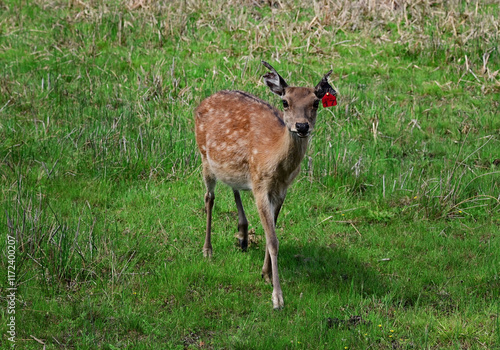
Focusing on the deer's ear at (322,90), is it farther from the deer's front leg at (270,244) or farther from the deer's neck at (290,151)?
the deer's front leg at (270,244)

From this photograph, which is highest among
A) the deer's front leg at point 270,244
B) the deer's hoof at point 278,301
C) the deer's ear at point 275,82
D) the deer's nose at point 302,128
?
the deer's ear at point 275,82

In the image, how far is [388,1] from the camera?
13.9 meters

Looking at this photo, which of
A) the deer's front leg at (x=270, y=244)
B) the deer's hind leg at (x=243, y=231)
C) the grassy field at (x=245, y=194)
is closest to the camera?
the grassy field at (x=245, y=194)

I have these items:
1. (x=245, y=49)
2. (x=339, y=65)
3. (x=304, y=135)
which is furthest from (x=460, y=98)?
(x=304, y=135)

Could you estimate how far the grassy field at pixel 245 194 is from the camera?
5.59 m

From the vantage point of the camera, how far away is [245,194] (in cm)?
855

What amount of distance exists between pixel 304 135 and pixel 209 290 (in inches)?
67.1

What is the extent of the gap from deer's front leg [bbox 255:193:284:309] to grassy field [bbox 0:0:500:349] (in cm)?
17

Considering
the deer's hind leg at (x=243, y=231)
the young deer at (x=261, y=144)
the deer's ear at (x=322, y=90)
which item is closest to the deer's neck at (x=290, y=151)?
the young deer at (x=261, y=144)

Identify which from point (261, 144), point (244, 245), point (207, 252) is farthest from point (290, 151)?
point (207, 252)

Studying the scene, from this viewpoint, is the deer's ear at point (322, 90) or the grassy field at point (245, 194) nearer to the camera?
the grassy field at point (245, 194)

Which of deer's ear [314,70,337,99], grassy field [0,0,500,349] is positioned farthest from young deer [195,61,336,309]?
grassy field [0,0,500,349]

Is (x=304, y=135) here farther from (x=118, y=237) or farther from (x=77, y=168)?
(x=77, y=168)

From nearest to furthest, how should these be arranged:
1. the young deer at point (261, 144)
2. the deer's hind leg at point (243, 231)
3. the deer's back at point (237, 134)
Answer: the young deer at point (261, 144) → the deer's back at point (237, 134) → the deer's hind leg at point (243, 231)
